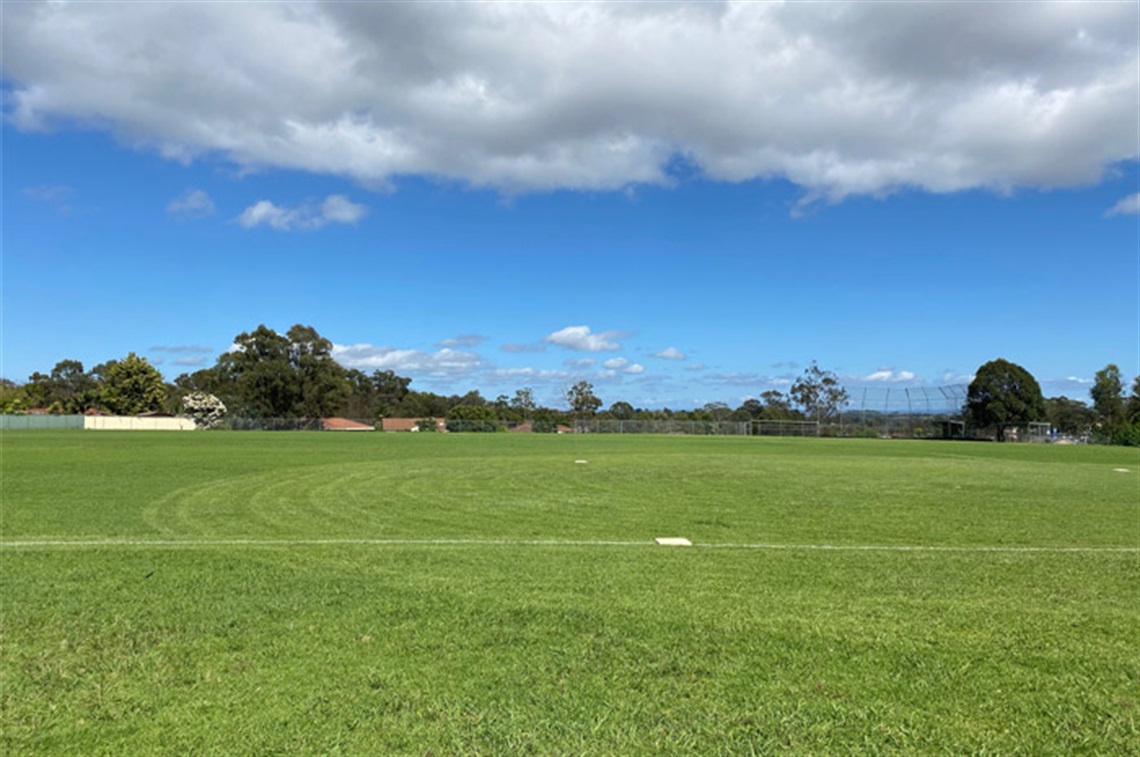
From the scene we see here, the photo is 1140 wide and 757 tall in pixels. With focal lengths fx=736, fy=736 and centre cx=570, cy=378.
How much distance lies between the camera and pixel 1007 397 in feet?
239

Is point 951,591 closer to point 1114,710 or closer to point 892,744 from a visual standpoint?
point 1114,710

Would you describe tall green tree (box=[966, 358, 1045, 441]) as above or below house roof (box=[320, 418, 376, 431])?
above

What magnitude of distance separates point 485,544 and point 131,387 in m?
94.3

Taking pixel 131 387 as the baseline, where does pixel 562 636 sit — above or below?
below

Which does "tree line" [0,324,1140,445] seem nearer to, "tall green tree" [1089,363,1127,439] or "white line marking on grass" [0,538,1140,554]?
"tall green tree" [1089,363,1127,439]

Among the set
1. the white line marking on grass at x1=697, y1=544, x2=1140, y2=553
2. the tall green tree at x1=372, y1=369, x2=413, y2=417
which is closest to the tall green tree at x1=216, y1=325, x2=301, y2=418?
the tall green tree at x1=372, y1=369, x2=413, y2=417

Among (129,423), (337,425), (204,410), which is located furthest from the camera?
(337,425)

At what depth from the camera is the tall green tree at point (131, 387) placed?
285 feet

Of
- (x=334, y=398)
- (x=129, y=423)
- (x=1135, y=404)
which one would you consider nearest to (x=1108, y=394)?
(x=1135, y=404)

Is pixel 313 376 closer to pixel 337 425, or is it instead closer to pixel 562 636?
pixel 337 425

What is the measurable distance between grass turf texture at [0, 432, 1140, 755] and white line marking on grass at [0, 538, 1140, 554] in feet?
0.26

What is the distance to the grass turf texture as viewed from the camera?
3.25m

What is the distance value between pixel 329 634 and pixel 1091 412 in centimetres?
11597

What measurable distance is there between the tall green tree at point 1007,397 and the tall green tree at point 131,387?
3648 inches
